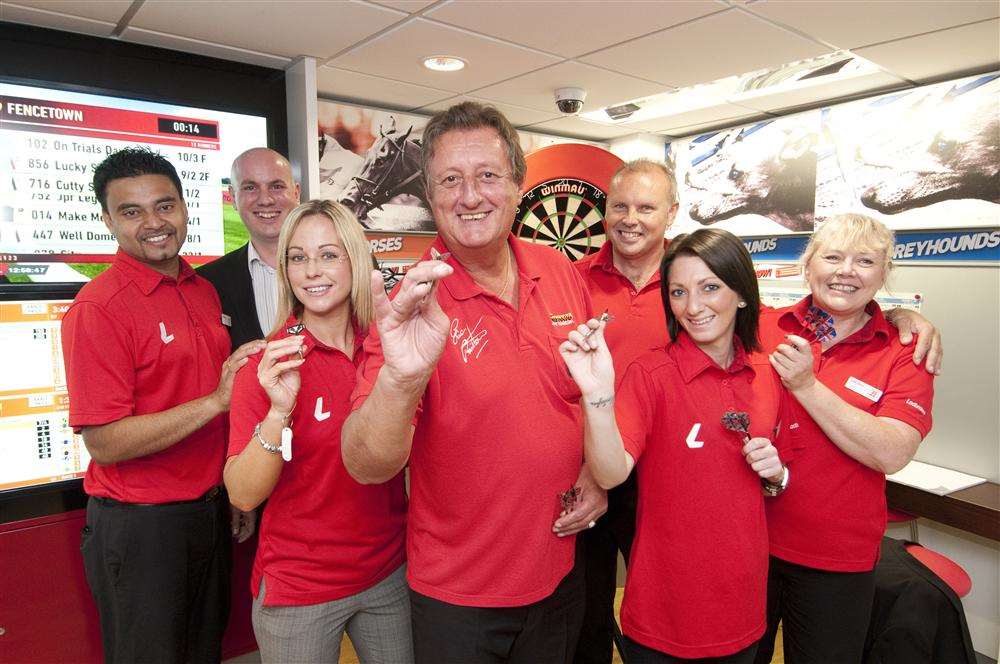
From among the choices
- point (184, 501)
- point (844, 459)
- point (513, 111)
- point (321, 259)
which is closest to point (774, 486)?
point (844, 459)

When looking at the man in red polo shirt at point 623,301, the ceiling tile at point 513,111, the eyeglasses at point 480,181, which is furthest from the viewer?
the ceiling tile at point 513,111

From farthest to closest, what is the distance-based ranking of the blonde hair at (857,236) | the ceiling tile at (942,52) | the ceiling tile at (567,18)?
the ceiling tile at (942,52)
the ceiling tile at (567,18)
the blonde hair at (857,236)

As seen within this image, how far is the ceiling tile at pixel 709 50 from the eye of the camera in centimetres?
257

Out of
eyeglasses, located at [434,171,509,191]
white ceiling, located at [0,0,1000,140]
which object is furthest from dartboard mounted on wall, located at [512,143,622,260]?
eyeglasses, located at [434,171,509,191]

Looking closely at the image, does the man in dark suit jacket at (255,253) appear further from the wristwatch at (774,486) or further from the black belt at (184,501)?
the wristwatch at (774,486)

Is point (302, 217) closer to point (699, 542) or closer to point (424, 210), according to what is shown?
point (699, 542)

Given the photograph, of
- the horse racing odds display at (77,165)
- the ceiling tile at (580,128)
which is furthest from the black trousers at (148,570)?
the ceiling tile at (580,128)

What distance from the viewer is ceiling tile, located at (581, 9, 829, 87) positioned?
2.57m

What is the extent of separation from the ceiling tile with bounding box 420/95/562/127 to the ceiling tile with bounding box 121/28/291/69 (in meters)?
1.13

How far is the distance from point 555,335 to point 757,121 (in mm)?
3586

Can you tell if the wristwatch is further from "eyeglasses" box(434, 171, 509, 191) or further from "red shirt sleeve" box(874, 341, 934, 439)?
"eyeglasses" box(434, 171, 509, 191)

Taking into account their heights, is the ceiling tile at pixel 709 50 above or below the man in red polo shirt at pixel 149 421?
above

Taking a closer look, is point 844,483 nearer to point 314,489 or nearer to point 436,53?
point 314,489

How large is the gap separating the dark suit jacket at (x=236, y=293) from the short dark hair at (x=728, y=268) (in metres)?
1.49
